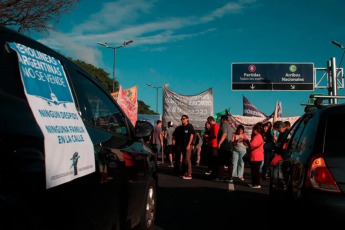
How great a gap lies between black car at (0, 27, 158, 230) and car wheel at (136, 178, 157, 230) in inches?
32.6

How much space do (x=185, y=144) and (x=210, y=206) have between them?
15.6 feet

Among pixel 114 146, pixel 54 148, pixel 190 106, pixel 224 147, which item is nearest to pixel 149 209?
pixel 114 146

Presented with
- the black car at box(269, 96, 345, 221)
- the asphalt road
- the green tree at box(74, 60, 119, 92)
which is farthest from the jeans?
the green tree at box(74, 60, 119, 92)

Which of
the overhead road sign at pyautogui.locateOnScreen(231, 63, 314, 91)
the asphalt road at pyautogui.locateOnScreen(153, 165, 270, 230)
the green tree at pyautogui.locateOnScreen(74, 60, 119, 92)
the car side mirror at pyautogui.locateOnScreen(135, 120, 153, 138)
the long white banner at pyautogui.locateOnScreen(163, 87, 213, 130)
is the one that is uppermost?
the green tree at pyautogui.locateOnScreen(74, 60, 119, 92)

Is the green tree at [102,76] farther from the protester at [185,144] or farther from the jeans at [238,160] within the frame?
the jeans at [238,160]

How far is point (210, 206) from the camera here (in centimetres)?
671

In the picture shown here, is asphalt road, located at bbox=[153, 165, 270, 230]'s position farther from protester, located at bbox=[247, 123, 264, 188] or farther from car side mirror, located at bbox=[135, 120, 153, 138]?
car side mirror, located at bbox=[135, 120, 153, 138]

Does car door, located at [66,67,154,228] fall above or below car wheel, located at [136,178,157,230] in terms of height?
above

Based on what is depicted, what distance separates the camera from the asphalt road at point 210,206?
17.8ft

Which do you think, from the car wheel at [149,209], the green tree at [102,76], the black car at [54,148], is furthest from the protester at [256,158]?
the green tree at [102,76]

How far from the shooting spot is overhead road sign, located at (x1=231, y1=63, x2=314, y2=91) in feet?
88.3

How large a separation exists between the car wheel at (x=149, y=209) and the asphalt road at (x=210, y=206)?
1.13 ft

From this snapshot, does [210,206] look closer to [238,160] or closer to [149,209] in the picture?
[149,209]

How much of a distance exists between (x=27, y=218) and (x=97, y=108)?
163 cm
